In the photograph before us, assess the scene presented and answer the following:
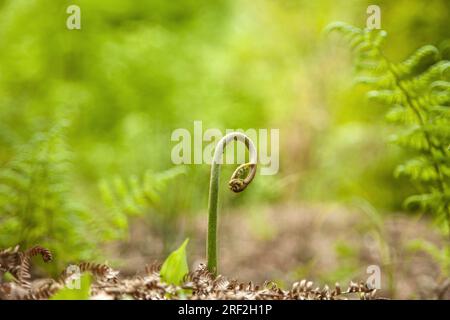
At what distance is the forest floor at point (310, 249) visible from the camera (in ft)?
8.32

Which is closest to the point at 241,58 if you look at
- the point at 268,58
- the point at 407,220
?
the point at 268,58

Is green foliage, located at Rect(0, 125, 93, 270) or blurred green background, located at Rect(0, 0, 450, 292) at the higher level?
blurred green background, located at Rect(0, 0, 450, 292)

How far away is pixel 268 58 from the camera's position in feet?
21.2

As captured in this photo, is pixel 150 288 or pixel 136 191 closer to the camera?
pixel 150 288

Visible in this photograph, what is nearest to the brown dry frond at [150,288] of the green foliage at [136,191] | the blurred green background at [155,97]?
the green foliage at [136,191]

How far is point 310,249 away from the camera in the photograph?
11.1 ft

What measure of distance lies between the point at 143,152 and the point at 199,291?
2.66 meters

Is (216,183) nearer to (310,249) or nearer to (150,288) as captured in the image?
(150,288)

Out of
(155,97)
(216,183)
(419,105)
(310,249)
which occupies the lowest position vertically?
(310,249)

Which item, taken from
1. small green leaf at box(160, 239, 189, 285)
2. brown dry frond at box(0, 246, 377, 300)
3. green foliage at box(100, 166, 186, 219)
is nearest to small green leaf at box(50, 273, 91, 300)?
brown dry frond at box(0, 246, 377, 300)

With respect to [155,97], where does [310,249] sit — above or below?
below

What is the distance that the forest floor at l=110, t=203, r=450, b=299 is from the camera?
2.54m

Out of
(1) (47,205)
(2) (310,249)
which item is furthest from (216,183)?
(2) (310,249)

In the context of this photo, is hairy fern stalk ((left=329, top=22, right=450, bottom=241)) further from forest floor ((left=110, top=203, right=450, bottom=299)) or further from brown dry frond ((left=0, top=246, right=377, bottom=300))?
forest floor ((left=110, top=203, right=450, bottom=299))
